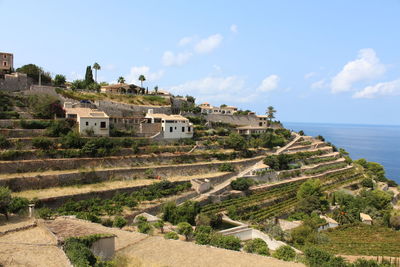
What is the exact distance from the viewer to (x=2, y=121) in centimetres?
3509

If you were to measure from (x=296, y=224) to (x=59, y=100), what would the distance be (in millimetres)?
33383

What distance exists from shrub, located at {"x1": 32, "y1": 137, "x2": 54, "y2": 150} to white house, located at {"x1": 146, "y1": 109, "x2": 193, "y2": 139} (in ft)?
49.2

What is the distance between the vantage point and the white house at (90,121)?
38287 mm

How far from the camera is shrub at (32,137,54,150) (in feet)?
110

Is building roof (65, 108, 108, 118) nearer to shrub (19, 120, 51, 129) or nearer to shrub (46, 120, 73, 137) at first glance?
shrub (46, 120, 73, 137)

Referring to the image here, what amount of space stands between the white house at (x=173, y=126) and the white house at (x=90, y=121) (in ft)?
25.3

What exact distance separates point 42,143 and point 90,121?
6.60 meters

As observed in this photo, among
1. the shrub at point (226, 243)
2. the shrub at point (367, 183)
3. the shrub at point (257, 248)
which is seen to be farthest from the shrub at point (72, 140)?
the shrub at point (367, 183)

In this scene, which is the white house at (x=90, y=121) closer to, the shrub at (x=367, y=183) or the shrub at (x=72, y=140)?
the shrub at (x=72, y=140)

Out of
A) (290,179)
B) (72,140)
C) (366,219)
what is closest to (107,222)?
(72,140)

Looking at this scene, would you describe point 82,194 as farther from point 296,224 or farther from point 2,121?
point 296,224

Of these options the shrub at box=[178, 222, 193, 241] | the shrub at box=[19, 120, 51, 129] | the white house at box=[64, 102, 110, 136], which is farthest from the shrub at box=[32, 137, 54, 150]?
the shrub at box=[178, 222, 193, 241]

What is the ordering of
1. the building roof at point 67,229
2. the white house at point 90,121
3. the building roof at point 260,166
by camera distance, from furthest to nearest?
1. the building roof at point 260,166
2. the white house at point 90,121
3. the building roof at point 67,229

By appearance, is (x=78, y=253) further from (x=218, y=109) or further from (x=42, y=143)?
(x=218, y=109)
